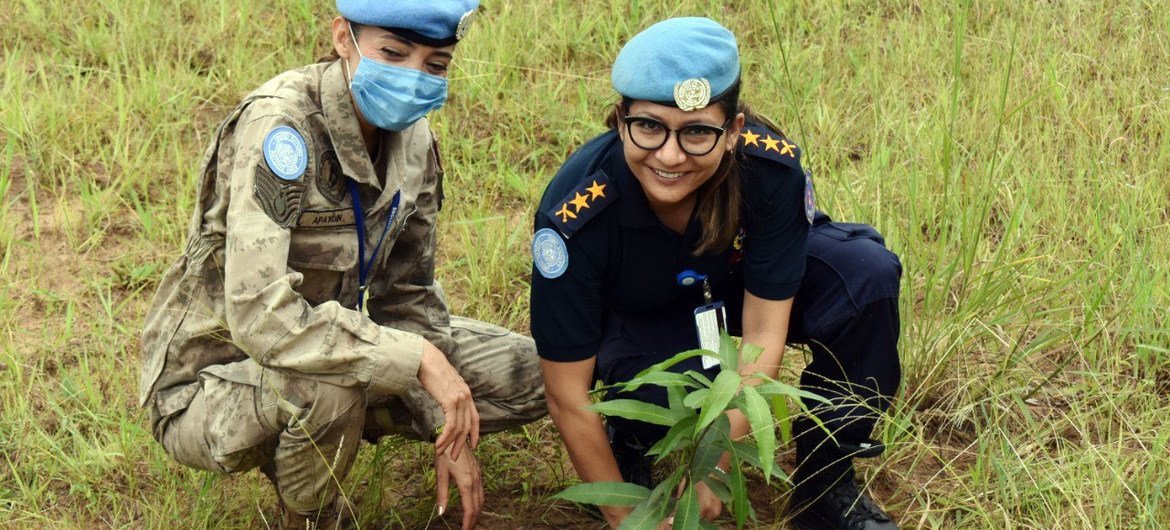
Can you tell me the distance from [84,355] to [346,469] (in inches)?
45.8

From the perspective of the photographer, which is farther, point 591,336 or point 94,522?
point 94,522

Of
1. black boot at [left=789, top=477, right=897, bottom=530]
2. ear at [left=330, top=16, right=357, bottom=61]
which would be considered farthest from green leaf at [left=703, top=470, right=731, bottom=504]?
ear at [left=330, top=16, right=357, bottom=61]

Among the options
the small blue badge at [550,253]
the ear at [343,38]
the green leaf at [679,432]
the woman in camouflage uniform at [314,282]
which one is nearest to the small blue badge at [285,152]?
the woman in camouflage uniform at [314,282]

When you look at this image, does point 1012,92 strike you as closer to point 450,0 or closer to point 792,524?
point 792,524

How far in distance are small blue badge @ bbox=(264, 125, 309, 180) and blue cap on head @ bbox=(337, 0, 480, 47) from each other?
0.27 metres

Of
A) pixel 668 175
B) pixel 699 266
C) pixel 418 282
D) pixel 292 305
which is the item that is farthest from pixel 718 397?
pixel 418 282

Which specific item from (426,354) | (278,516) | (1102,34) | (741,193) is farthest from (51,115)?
(1102,34)

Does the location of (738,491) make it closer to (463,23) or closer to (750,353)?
(750,353)

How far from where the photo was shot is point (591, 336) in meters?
2.51

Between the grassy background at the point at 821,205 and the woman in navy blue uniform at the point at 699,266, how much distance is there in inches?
6.6

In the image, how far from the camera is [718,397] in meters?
1.98

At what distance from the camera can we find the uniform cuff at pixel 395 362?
2.34 m

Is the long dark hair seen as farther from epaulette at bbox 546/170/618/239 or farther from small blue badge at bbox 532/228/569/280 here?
small blue badge at bbox 532/228/569/280

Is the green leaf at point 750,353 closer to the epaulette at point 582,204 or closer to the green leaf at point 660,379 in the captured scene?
the green leaf at point 660,379
